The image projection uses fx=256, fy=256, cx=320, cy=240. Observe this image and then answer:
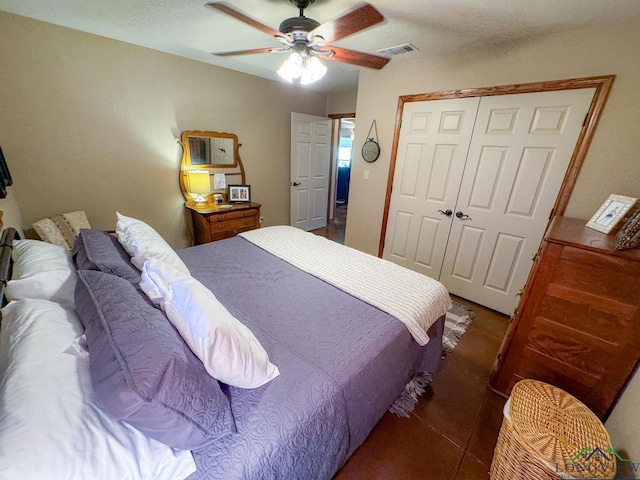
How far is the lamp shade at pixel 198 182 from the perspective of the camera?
303cm

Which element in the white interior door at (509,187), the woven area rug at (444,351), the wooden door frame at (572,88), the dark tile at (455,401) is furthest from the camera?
the white interior door at (509,187)

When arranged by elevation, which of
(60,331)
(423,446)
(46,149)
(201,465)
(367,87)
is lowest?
(423,446)

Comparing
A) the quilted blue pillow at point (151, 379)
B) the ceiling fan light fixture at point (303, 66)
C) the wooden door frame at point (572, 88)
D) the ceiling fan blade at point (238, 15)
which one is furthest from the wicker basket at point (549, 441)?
the ceiling fan blade at point (238, 15)

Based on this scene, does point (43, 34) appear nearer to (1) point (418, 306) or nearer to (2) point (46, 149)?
(2) point (46, 149)

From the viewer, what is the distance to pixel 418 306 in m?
1.43

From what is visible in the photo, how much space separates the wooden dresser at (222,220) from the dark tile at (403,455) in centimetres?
247

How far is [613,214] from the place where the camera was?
1545 millimetres

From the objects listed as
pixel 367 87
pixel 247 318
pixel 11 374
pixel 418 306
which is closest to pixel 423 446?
pixel 418 306

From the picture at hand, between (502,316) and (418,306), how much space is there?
1711 mm

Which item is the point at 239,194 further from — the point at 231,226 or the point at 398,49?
the point at 398,49

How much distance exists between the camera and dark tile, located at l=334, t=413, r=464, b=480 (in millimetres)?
1249

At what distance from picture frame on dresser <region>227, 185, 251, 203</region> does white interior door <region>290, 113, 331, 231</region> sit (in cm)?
96

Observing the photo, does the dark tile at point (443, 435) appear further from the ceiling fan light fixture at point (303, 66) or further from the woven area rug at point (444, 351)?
the ceiling fan light fixture at point (303, 66)

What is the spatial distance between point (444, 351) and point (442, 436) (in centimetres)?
71
